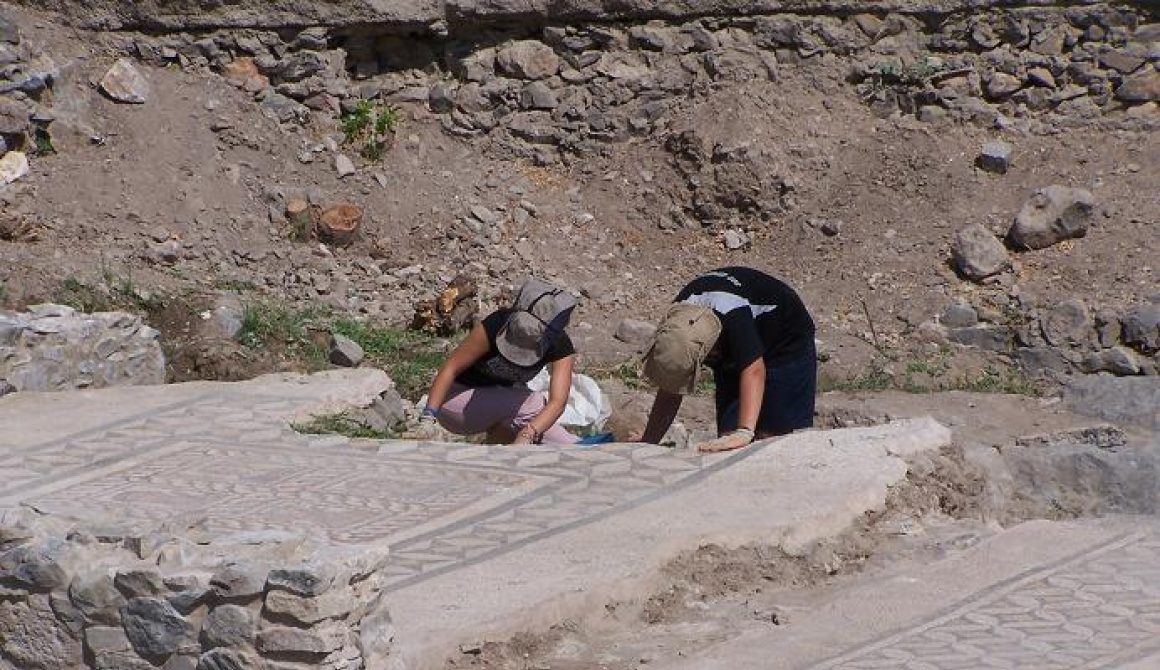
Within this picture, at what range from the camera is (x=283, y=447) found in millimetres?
7949

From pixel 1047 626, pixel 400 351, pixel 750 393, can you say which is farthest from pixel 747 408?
pixel 400 351

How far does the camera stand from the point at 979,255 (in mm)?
12492

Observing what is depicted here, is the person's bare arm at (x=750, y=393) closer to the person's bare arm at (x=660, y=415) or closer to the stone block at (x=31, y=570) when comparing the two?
the person's bare arm at (x=660, y=415)

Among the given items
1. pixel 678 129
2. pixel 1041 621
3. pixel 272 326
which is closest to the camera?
pixel 1041 621

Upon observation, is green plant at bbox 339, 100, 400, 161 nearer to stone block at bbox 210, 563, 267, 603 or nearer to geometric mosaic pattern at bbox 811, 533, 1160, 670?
A: geometric mosaic pattern at bbox 811, 533, 1160, 670

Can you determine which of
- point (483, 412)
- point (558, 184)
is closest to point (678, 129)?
point (558, 184)

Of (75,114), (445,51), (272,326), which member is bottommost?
(272,326)

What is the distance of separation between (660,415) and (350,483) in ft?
4.26

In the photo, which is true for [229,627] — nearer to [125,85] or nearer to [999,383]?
[999,383]

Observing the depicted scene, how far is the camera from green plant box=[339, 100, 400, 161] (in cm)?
1395

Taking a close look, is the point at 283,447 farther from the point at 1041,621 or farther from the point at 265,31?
the point at 265,31

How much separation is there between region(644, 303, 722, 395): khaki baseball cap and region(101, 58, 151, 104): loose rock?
747cm

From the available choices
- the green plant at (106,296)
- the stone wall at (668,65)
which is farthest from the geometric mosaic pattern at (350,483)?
the stone wall at (668,65)

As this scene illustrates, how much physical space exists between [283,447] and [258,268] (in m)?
4.89
